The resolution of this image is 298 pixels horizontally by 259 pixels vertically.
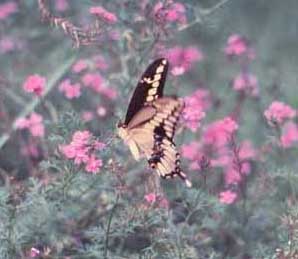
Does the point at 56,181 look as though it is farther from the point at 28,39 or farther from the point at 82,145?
the point at 28,39

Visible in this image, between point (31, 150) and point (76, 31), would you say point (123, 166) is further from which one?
point (31, 150)

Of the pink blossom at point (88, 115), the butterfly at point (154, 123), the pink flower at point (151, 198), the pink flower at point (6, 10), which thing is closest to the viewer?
the butterfly at point (154, 123)

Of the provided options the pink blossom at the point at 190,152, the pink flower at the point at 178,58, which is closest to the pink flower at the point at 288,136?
the pink blossom at the point at 190,152

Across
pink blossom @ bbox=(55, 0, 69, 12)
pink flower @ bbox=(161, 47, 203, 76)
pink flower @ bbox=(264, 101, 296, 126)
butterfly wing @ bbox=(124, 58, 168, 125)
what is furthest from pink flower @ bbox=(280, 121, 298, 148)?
pink blossom @ bbox=(55, 0, 69, 12)

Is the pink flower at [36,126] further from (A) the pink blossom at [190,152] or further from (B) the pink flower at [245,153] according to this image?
(B) the pink flower at [245,153]

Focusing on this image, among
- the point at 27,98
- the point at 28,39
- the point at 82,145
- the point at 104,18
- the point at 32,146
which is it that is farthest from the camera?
the point at 28,39

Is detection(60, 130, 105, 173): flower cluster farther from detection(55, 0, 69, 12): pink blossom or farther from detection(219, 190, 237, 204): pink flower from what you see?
detection(55, 0, 69, 12): pink blossom

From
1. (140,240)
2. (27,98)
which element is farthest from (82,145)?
(27,98)
